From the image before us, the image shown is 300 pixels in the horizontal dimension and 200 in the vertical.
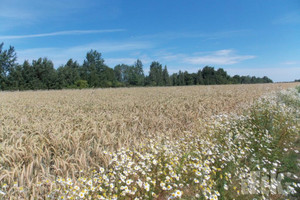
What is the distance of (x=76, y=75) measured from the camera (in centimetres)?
5047

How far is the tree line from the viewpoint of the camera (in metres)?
40.3

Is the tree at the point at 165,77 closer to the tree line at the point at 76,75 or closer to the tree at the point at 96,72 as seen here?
the tree line at the point at 76,75

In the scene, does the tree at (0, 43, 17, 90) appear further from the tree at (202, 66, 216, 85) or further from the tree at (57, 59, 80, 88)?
the tree at (202, 66, 216, 85)

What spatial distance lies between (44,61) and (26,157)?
51.8 metres

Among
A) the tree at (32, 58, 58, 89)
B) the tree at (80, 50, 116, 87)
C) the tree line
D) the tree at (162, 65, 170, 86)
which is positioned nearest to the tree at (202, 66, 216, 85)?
the tree line

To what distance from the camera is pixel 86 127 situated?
330cm

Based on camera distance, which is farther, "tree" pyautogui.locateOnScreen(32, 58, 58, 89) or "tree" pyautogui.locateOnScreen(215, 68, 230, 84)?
"tree" pyautogui.locateOnScreen(215, 68, 230, 84)

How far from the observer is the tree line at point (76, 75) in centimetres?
4029

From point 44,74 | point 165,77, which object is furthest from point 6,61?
point 165,77

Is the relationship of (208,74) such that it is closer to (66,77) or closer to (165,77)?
(165,77)

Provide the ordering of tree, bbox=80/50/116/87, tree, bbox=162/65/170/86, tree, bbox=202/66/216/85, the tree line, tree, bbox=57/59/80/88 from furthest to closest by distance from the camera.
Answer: tree, bbox=202/66/216/85
tree, bbox=162/65/170/86
tree, bbox=80/50/116/87
tree, bbox=57/59/80/88
the tree line

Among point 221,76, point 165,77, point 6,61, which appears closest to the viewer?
point 6,61

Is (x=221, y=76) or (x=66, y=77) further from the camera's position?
(x=221, y=76)

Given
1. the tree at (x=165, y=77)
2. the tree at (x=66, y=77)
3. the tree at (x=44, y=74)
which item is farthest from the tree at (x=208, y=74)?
the tree at (x=44, y=74)
